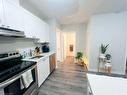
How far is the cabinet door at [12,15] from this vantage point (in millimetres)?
1526

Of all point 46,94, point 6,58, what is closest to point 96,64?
point 46,94

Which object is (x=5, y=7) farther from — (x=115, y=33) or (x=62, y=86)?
(x=115, y=33)

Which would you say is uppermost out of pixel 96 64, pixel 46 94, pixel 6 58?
pixel 6 58

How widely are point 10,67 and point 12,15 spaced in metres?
1.09

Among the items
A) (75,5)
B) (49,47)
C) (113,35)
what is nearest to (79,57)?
(49,47)

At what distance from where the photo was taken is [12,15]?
65.9 inches

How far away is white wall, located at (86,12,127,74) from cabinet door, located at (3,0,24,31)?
286cm

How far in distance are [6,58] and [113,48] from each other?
3744 millimetres

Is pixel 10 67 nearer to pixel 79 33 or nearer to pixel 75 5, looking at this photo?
pixel 75 5

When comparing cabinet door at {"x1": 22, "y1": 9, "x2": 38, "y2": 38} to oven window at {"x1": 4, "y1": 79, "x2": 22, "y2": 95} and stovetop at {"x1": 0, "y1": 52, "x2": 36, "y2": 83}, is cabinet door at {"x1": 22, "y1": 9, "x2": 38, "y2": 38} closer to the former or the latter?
stovetop at {"x1": 0, "y1": 52, "x2": 36, "y2": 83}

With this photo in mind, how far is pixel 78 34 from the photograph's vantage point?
216 inches

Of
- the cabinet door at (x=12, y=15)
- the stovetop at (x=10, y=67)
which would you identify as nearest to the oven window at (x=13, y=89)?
the stovetop at (x=10, y=67)

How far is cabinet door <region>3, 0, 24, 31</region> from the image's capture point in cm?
153

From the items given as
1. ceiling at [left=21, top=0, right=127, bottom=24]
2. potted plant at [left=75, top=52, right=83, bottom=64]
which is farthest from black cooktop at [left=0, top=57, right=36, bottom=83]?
potted plant at [left=75, top=52, right=83, bottom=64]
